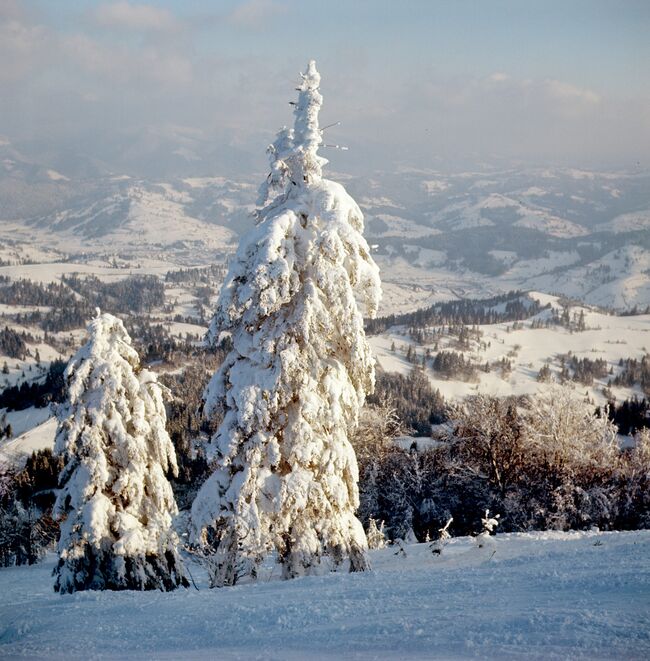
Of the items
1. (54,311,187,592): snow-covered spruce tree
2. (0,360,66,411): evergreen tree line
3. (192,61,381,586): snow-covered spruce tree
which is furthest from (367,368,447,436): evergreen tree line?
(192,61,381,586): snow-covered spruce tree

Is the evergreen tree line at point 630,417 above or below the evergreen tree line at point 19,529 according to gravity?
above

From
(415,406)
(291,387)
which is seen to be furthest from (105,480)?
(415,406)

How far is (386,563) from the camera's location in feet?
56.0

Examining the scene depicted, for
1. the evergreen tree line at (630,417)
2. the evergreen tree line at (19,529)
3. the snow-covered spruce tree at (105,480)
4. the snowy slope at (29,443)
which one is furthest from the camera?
the evergreen tree line at (630,417)

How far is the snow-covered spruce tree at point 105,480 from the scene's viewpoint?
19.2 meters

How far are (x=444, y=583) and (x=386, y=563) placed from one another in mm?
6961

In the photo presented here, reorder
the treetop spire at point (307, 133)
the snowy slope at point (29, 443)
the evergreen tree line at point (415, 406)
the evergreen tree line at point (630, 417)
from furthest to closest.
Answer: the evergreen tree line at point (415, 406) < the evergreen tree line at point (630, 417) < the snowy slope at point (29, 443) < the treetop spire at point (307, 133)

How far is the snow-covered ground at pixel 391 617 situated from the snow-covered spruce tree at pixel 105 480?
18.7 ft

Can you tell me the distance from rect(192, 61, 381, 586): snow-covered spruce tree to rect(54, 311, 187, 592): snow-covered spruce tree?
4.46m

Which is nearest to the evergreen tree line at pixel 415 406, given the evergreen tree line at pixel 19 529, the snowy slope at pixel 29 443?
the snowy slope at pixel 29 443

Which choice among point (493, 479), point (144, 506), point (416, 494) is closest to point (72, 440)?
point (144, 506)

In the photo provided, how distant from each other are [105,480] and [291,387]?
8.25 metres

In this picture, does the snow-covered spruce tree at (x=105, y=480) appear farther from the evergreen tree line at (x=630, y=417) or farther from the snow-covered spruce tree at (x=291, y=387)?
the evergreen tree line at (x=630, y=417)

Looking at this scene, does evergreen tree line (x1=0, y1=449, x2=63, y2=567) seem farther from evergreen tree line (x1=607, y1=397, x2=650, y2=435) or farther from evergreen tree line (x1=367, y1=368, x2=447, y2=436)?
evergreen tree line (x1=607, y1=397, x2=650, y2=435)
